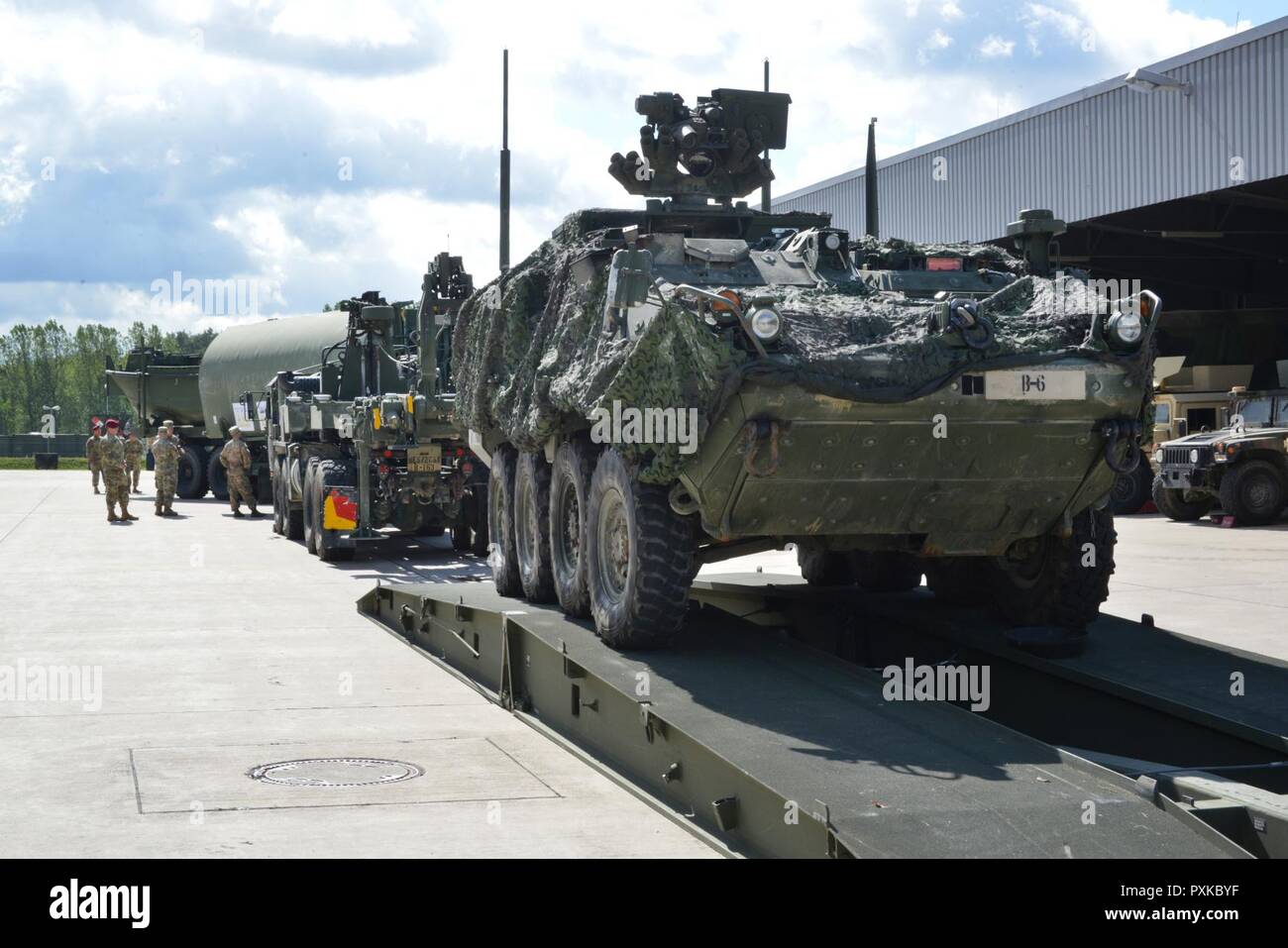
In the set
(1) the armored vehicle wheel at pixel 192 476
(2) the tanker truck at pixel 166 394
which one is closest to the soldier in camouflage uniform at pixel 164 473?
(1) the armored vehicle wheel at pixel 192 476

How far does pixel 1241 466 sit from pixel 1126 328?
1491 centimetres

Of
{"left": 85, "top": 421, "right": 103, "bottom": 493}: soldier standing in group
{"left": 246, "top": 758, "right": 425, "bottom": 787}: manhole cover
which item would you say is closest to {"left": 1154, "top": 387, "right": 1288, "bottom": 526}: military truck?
{"left": 246, "top": 758, "right": 425, "bottom": 787}: manhole cover

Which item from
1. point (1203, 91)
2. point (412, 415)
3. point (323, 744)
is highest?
point (1203, 91)

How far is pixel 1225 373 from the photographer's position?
25672mm

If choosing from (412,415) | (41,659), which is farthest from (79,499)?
(41,659)

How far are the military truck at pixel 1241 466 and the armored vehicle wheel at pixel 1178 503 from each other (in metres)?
0.30

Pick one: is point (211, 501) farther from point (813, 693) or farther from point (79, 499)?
point (813, 693)

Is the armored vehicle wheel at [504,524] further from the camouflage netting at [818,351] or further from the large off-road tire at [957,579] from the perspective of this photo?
the large off-road tire at [957,579]

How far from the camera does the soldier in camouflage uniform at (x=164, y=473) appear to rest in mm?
26516

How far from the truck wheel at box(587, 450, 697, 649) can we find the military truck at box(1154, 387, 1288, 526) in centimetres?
1495

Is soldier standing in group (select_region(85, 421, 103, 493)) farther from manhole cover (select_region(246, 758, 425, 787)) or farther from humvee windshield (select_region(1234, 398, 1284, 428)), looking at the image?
manhole cover (select_region(246, 758, 425, 787))

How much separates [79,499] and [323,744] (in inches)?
1007

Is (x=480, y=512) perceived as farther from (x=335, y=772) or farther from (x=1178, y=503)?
(x=335, y=772)

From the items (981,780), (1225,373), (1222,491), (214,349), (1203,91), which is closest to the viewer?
(981,780)
